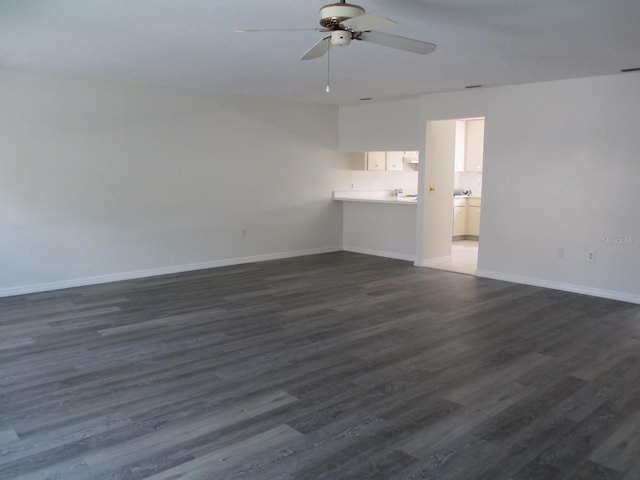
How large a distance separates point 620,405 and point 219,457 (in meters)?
2.36

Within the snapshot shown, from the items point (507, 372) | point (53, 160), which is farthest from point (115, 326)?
point (507, 372)

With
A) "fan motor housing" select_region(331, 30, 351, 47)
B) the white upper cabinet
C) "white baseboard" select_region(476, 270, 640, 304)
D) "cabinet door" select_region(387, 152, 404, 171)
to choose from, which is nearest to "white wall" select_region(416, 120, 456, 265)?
"white baseboard" select_region(476, 270, 640, 304)

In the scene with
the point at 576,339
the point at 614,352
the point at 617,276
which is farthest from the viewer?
the point at 617,276

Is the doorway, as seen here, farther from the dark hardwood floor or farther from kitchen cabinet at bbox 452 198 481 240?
the dark hardwood floor

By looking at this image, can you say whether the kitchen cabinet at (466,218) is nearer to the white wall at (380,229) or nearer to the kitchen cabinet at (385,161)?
the kitchen cabinet at (385,161)

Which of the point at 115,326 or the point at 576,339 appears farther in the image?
the point at 115,326

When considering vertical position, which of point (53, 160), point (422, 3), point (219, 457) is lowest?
point (219, 457)

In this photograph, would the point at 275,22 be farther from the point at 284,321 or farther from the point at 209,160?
the point at 209,160

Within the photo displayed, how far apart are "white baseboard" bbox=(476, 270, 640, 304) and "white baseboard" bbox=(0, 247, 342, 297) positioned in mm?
2966

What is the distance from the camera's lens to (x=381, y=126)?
7805 mm

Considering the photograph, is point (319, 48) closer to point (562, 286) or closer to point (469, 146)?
point (562, 286)

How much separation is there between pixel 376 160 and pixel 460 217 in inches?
87.8

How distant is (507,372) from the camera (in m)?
3.54

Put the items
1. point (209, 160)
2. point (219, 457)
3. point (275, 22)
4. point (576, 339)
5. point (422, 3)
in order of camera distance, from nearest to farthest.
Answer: point (219, 457) < point (422, 3) < point (275, 22) < point (576, 339) < point (209, 160)
